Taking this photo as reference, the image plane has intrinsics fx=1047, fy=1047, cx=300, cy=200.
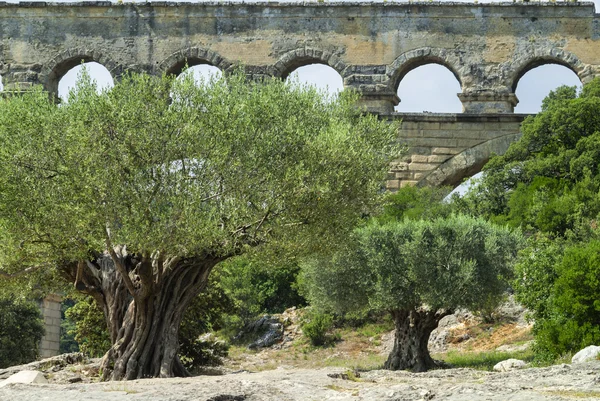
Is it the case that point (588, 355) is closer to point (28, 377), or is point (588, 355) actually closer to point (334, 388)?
point (334, 388)

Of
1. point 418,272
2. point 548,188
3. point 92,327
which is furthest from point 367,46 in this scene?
point 92,327

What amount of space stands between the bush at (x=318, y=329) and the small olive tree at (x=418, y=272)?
313 inches

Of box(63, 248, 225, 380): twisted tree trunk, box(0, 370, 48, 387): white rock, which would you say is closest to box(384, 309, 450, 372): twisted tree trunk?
box(63, 248, 225, 380): twisted tree trunk

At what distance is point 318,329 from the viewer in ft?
110

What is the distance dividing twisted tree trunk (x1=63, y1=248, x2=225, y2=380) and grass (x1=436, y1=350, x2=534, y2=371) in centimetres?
636

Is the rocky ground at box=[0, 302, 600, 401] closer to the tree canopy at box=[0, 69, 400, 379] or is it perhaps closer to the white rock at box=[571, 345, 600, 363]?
the white rock at box=[571, 345, 600, 363]

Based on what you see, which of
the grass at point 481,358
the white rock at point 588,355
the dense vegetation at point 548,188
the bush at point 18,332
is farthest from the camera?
the bush at point 18,332

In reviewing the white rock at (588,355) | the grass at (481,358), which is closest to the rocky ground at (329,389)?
the white rock at (588,355)

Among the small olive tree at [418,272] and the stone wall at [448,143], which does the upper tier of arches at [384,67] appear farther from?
the small olive tree at [418,272]

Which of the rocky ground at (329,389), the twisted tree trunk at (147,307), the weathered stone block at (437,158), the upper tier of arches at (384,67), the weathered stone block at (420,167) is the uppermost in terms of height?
the upper tier of arches at (384,67)

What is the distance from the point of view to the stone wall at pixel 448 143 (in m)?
34.1

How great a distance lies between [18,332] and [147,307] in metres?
16.3

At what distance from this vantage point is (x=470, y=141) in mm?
34312

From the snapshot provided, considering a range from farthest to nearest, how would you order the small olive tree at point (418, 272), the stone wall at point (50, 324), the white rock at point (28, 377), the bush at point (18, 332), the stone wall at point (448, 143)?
the stone wall at point (50, 324), the bush at point (18, 332), the stone wall at point (448, 143), the small olive tree at point (418, 272), the white rock at point (28, 377)
